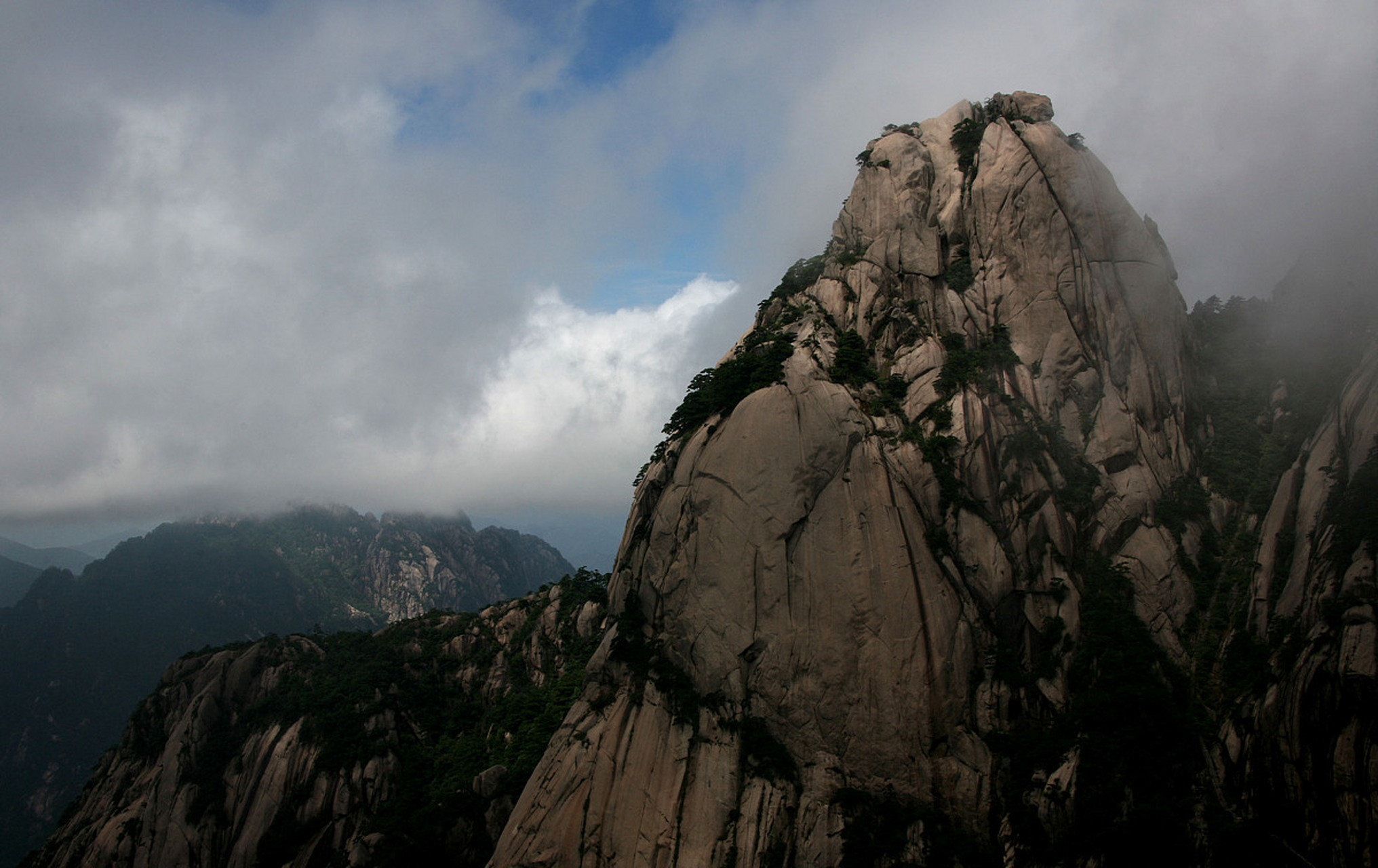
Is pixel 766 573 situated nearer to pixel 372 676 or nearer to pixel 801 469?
pixel 801 469

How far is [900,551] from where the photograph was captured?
113 ft

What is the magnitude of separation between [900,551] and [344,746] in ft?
147

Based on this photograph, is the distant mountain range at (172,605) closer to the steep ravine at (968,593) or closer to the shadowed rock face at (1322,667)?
the steep ravine at (968,593)

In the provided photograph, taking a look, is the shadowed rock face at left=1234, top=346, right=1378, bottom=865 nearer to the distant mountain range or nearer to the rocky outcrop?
the rocky outcrop

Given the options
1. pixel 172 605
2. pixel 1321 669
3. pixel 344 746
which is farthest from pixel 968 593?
pixel 172 605

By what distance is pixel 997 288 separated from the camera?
137 ft

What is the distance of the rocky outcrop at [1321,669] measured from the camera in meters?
23.1

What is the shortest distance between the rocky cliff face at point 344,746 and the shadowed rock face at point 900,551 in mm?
10213

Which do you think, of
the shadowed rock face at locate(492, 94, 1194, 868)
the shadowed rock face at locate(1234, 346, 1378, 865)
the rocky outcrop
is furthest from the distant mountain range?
the rocky outcrop

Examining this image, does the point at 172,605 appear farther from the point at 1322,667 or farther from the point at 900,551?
the point at 1322,667

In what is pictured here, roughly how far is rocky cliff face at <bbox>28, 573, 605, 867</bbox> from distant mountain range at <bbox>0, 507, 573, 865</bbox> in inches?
1679

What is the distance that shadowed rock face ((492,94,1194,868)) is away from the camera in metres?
32.2

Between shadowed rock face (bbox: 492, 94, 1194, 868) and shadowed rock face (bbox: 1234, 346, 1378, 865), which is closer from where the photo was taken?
shadowed rock face (bbox: 1234, 346, 1378, 865)

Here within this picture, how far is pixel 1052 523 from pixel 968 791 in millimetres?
14628
